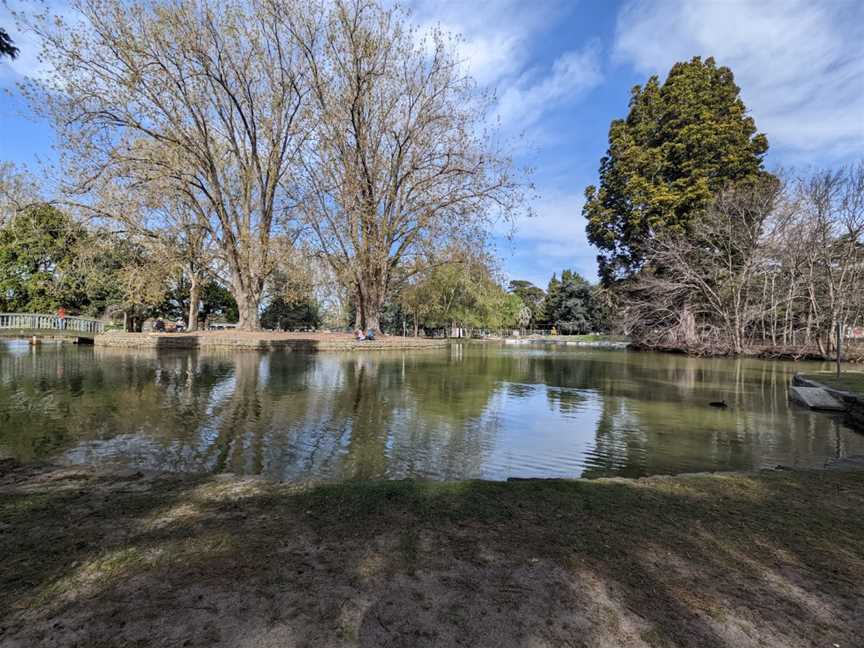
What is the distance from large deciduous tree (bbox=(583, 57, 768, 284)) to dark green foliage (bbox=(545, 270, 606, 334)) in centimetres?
3579

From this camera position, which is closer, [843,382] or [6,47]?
[6,47]

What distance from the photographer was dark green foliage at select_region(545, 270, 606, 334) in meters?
72.0

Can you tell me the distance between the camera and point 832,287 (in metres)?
23.3

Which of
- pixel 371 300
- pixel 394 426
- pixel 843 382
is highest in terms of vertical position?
pixel 371 300

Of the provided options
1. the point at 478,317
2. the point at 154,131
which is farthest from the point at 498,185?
the point at 478,317

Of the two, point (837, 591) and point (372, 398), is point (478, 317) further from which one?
point (837, 591)

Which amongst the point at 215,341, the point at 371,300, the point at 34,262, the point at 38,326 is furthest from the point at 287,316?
the point at 215,341

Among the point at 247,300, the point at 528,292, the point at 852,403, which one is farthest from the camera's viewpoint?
the point at 528,292

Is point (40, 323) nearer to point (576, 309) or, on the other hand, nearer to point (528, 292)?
point (576, 309)

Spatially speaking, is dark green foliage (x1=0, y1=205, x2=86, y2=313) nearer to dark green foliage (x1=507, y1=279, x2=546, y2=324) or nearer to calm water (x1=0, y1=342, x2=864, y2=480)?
calm water (x1=0, y1=342, x2=864, y2=480)

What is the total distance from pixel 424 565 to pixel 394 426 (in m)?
4.75

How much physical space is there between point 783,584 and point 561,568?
1.14 m

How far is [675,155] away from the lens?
108ft

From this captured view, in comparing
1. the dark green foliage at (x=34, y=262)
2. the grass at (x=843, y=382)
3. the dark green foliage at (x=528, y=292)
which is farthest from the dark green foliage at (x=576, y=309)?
the dark green foliage at (x=34, y=262)
